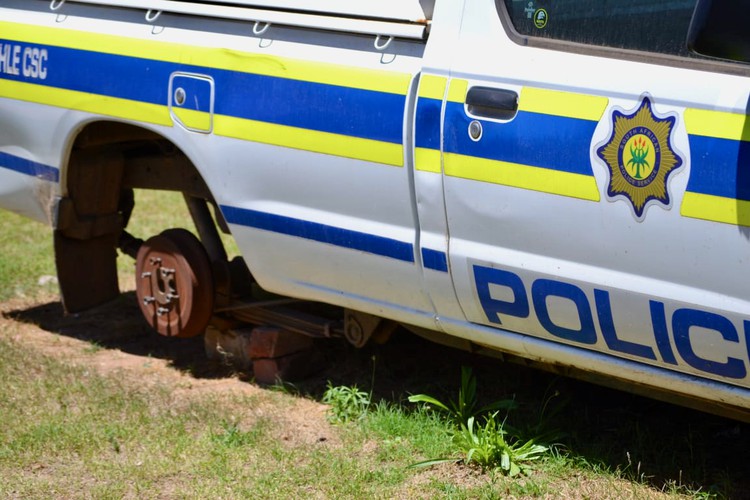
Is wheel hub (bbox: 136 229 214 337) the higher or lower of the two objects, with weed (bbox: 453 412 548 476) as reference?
higher

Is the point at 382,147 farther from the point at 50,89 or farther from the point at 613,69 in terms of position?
the point at 50,89

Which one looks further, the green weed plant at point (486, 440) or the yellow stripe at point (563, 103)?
the green weed plant at point (486, 440)

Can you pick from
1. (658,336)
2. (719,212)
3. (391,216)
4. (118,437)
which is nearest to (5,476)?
(118,437)

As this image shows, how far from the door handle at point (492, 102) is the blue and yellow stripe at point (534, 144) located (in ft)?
0.07

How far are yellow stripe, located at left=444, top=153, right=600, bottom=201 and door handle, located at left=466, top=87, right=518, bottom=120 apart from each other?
142 millimetres

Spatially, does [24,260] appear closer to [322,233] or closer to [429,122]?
[322,233]

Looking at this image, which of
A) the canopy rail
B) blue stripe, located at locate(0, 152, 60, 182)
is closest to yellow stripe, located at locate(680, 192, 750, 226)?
the canopy rail

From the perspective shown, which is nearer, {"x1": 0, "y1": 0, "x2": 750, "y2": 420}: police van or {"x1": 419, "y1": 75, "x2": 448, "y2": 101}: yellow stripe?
{"x1": 0, "y1": 0, "x2": 750, "y2": 420}: police van

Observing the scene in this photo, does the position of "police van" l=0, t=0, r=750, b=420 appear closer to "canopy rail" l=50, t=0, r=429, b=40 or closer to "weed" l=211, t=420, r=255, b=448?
"canopy rail" l=50, t=0, r=429, b=40

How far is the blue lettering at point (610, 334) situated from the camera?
3.21 m

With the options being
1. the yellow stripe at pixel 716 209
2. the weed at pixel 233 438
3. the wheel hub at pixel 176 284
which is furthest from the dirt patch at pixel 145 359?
the yellow stripe at pixel 716 209

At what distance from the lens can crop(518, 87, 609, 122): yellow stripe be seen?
3102 mm

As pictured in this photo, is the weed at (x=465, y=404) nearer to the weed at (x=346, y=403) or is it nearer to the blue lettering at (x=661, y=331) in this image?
the weed at (x=346, y=403)

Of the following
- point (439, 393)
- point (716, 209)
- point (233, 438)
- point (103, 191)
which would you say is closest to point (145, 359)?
point (103, 191)
